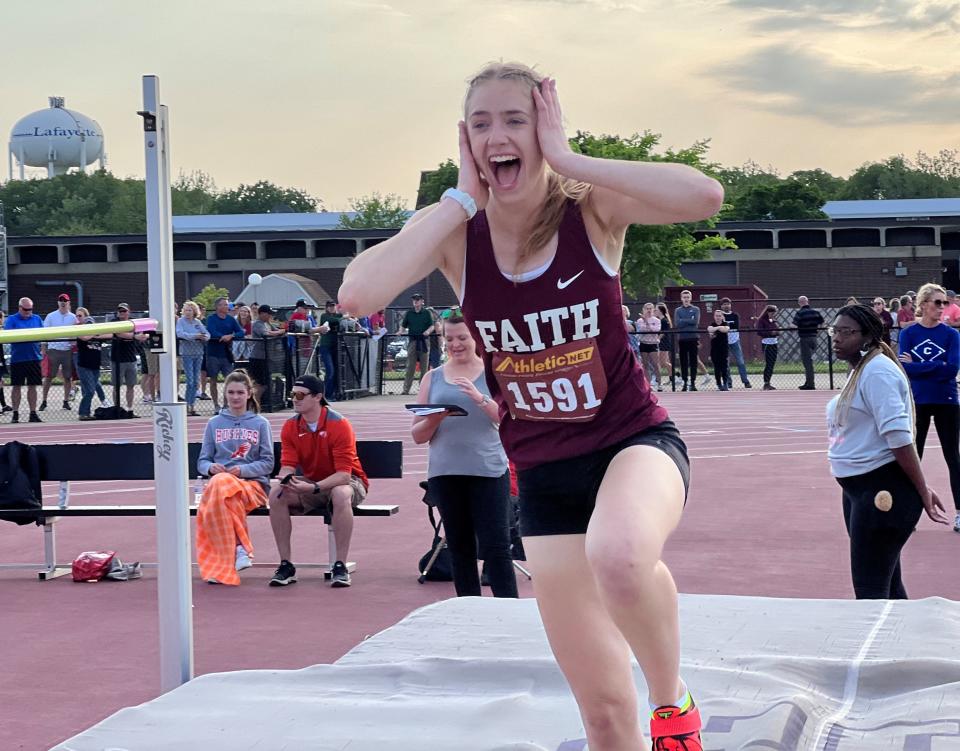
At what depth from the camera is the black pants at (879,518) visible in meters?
5.57

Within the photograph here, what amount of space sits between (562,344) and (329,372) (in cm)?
1979

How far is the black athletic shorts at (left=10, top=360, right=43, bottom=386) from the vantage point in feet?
65.5

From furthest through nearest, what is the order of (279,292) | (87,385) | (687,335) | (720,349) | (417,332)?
(279,292)
(720,349)
(687,335)
(417,332)
(87,385)

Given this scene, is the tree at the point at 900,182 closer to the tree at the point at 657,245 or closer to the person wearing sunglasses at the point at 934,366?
the tree at the point at 657,245

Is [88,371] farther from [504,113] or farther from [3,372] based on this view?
[504,113]

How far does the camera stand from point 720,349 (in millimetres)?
24766

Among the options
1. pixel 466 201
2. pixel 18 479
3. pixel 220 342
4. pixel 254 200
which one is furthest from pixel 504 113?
pixel 254 200

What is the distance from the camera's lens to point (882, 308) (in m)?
23.9

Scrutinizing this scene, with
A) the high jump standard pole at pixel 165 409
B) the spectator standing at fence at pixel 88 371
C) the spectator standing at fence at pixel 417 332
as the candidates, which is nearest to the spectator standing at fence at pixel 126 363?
the spectator standing at fence at pixel 88 371

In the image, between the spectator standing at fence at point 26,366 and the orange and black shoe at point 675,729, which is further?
the spectator standing at fence at point 26,366

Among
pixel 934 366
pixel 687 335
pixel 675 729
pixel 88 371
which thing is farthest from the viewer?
pixel 687 335

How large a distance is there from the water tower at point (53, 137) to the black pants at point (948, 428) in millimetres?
68490

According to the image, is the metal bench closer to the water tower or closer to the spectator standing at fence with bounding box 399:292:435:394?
the spectator standing at fence with bounding box 399:292:435:394

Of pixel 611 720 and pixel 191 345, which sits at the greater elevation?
pixel 191 345
